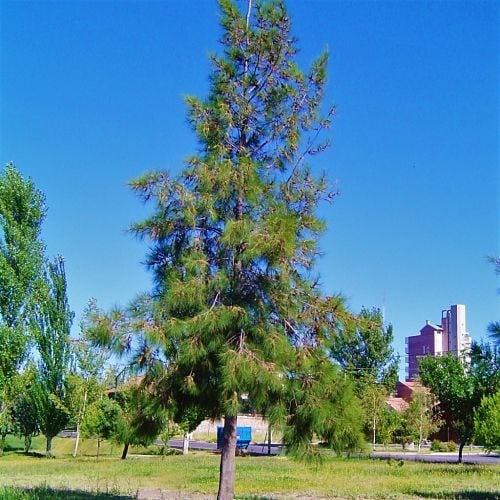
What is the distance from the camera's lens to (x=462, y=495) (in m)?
14.0

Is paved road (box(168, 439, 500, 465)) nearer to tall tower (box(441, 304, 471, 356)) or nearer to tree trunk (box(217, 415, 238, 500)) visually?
tree trunk (box(217, 415, 238, 500))

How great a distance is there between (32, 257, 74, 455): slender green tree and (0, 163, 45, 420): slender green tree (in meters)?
2.61

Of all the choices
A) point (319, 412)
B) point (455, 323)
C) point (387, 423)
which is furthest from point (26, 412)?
point (455, 323)

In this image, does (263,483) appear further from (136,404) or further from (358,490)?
(136,404)

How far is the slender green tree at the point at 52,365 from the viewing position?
31016 millimetres

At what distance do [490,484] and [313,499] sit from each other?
6512 mm

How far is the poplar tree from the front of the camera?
7.62 meters

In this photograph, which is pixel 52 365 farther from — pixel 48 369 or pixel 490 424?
pixel 490 424

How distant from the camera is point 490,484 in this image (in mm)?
17281

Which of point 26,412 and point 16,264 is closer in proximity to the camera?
point 16,264

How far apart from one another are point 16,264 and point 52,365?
22.3 feet

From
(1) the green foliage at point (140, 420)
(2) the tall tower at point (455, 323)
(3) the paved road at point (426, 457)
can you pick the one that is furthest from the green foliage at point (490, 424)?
(2) the tall tower at point (455, 323)

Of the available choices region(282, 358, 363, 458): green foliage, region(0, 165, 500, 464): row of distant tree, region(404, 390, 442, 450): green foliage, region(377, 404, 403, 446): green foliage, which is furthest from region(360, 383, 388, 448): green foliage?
region(282, 358, 363, 458): green foliage

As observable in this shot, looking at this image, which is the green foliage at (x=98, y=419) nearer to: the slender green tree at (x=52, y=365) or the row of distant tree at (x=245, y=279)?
the slender green tree at (x=52, y=365)
